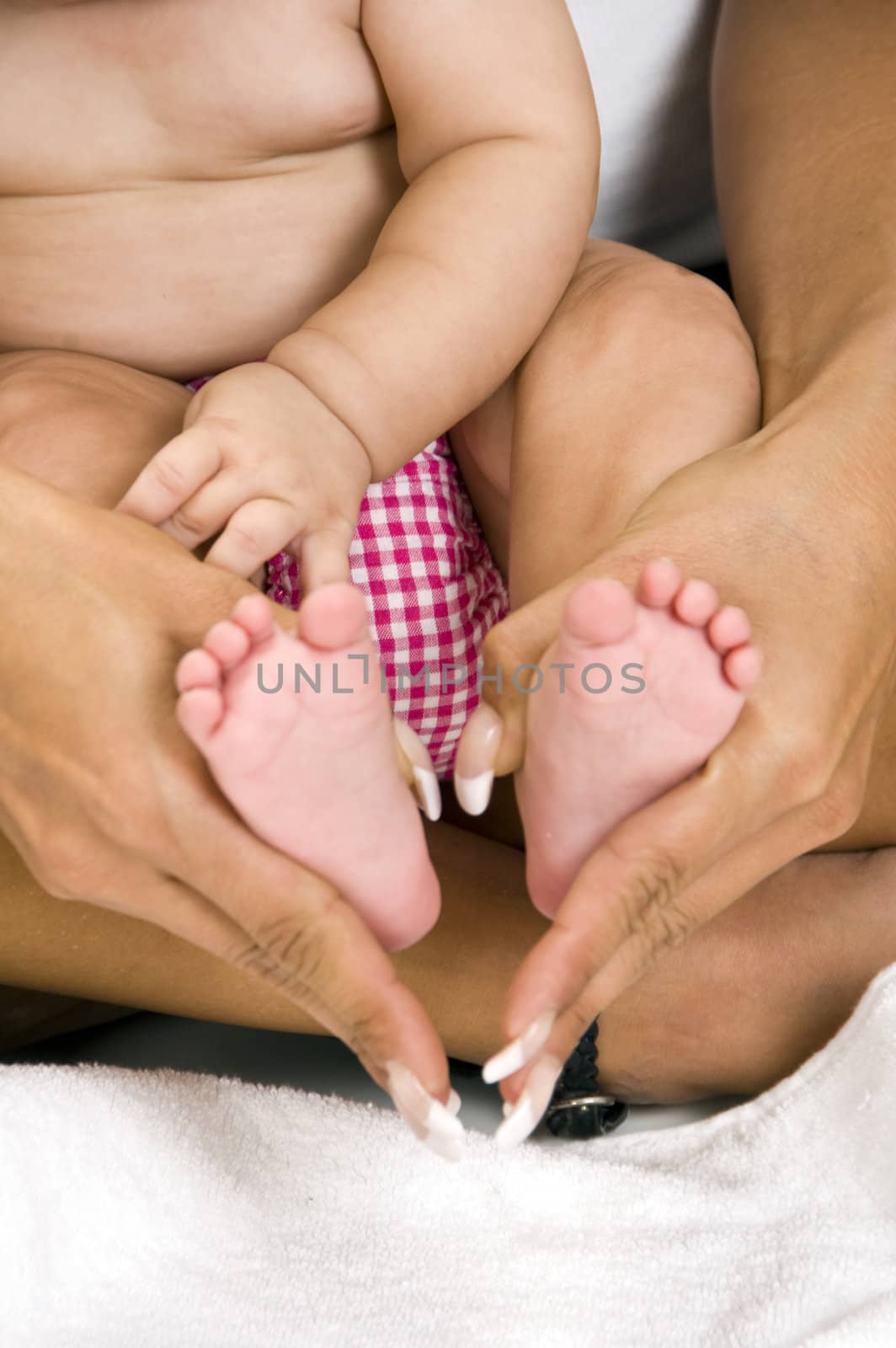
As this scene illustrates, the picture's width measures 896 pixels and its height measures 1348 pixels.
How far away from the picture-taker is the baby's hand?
614mm

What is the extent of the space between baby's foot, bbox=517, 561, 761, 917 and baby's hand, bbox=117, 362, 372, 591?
7.2 inches

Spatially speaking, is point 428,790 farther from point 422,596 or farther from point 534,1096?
point 422,596

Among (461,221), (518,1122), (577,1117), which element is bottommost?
(577,1117)

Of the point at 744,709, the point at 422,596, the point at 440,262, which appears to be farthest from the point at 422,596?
the point at 744,709

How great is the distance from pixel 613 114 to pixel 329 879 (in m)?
0.82

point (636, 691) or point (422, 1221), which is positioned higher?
point (636, 691)

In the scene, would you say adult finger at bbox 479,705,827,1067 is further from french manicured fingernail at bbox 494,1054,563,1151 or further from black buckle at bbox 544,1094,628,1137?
black buckle at bbox 544,1094,628,1137

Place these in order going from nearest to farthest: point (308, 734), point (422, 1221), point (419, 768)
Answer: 1. point (308, 734)
2. point (419, 768)
3. point (422, 1221)

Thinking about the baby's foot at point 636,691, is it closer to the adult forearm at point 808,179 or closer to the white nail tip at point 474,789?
the white nail tip at point 474,789

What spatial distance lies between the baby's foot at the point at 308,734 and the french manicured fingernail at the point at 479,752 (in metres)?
0.03

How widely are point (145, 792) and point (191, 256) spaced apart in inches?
18.7

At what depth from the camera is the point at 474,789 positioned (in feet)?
1.81

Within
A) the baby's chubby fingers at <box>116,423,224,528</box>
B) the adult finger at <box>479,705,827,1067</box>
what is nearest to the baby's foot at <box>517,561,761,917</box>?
the adult finger at <box>479,705,827,1067</box>

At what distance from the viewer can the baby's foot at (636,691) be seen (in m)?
0.47
